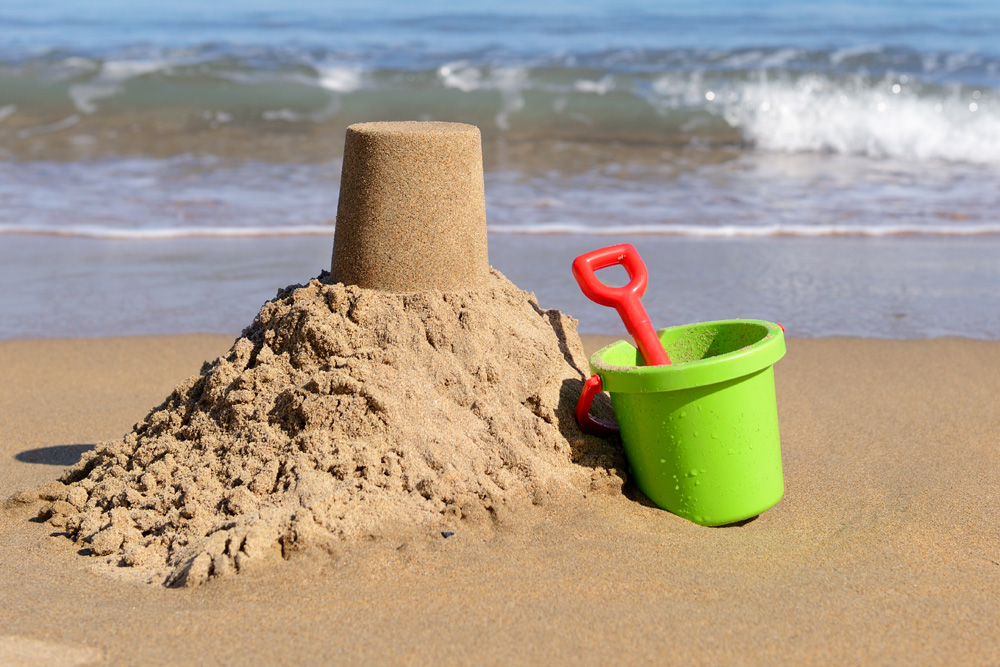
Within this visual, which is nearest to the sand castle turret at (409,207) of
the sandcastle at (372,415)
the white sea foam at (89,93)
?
the sandcastle at (372,415)

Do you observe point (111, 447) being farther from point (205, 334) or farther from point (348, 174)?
point (205, 334)

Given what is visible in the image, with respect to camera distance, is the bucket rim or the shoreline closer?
the bucket rim

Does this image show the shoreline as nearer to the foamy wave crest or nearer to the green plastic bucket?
the green plastic bucket

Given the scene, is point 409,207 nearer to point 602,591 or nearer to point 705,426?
point 705,426

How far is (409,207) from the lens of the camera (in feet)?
9.04

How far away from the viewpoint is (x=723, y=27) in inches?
748

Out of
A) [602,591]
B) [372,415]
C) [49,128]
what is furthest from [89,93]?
[602,591]

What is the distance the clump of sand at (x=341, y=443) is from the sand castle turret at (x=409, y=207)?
0.07 m

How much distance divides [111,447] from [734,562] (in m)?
1.78

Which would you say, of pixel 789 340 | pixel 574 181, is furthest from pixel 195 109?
pixel 789 340

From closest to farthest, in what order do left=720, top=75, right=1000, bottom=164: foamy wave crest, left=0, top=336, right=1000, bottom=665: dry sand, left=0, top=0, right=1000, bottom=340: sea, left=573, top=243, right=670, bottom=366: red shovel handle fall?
1. left=0, top=336, right=1000, bottom=665: dry sand
2. left=573, top=243, right=670, bottom=366: red shovel handle
3. left=0, top=0, right=1000, bottom=340: sea
4. left=720, top=75, right=1000, bottom=164: foamy wave crest

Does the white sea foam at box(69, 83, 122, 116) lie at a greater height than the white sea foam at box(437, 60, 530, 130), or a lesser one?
greater

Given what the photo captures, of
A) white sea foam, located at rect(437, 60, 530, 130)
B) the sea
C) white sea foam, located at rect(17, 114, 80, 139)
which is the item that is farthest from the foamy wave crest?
white sea foam, located at rect(17, 114, 80, 139)

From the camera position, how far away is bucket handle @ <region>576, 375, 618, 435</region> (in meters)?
2.73
